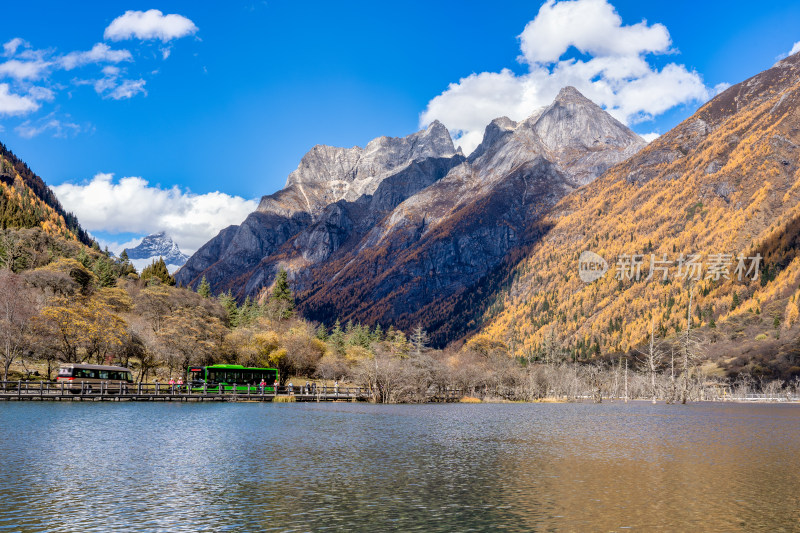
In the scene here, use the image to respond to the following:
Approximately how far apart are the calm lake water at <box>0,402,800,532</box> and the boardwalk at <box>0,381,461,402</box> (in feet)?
88.6

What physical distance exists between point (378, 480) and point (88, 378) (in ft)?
211

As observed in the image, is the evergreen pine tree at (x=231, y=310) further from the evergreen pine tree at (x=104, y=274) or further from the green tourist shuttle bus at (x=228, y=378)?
the green tourist shuttle bus at (x=228, y=378)

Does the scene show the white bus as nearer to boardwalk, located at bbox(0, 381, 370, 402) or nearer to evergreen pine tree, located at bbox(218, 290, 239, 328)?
boardwalk, located at bbox(0, 381, 370, 402)

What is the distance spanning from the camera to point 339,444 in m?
35.7

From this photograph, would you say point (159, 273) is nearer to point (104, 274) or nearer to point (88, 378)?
point (104, 274)

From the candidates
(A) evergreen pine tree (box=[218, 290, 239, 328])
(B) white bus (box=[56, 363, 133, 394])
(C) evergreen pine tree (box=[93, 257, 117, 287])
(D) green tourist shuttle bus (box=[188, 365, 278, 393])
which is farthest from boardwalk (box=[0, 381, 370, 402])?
(C) evergreen pine tree (box=[93, 257, 117, 287])

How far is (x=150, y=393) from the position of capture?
7800 centimetres

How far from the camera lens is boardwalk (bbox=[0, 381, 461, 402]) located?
67.9m

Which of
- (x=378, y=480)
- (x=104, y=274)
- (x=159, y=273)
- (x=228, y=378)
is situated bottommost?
(x=228, y=378)

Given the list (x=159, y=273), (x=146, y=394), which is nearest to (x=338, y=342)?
(x=146, y=394)

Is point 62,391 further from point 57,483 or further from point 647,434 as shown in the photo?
point 647,434

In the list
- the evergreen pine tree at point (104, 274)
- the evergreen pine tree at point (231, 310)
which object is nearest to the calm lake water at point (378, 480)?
the evergreen pine tree at point (104, 274)

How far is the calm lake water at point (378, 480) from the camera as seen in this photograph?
17594mm

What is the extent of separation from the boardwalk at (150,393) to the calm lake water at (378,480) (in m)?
27.0
